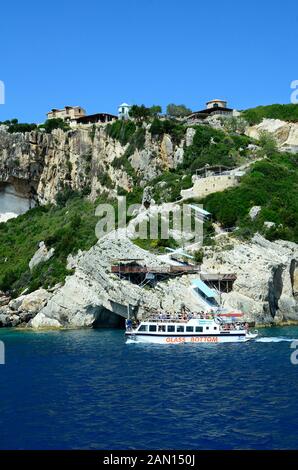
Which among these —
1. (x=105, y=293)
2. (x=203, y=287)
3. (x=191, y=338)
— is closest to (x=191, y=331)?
(x=191, y=338)

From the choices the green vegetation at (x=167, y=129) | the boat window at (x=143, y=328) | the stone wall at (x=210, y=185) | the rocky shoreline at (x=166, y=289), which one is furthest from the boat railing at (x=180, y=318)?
the green vegetation at (x=167, y=129)

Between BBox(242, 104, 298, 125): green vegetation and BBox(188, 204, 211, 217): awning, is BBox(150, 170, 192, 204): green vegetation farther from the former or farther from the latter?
BBox(242, 104, 298, 125): green vegetation

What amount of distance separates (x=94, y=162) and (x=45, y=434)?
72501mm

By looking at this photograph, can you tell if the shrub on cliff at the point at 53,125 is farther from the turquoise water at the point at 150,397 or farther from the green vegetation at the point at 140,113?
the turquoise water at the point at 150,397

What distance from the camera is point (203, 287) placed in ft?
185

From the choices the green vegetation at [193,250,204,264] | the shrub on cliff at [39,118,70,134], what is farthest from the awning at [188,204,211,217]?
the shrub on cliff at [39,118,70,134]

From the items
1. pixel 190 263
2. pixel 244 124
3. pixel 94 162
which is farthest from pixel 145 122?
pixel 190 263

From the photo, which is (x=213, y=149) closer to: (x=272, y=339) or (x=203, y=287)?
(x=203, y=287)

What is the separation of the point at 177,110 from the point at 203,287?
56.6 m

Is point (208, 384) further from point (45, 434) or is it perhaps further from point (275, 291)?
point (275, 291)

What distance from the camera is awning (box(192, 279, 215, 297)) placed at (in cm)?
5575

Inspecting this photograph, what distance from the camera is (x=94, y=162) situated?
309 ft

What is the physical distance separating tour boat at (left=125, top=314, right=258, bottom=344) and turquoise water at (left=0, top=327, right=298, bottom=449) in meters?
1.45
